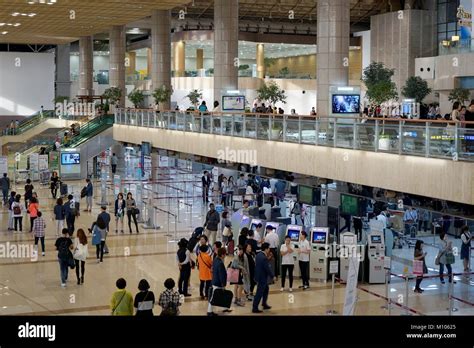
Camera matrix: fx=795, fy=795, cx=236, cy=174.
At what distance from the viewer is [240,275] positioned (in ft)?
54.3

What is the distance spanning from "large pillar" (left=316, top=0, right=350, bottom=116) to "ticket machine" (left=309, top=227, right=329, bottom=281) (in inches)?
280

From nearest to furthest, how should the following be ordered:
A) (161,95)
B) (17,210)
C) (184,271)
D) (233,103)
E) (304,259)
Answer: (184,271) → (304,259) → (17,210) → (233,103) → (161,95)

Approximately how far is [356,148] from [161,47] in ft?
93.1

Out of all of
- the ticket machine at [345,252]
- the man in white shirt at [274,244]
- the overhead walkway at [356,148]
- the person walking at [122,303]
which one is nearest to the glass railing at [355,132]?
the overhead walkway at [356,148]

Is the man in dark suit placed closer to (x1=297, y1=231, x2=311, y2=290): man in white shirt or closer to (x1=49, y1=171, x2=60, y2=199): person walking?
(x1=297, y1=231, x2=311, y2=290): man in white shirt

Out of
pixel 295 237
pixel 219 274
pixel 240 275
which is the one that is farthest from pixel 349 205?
pixel 219 274

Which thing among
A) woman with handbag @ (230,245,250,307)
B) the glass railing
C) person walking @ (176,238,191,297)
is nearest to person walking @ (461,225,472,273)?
the glass railing

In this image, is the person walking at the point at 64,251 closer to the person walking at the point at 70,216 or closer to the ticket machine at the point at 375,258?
the person walking at the point at 70,216

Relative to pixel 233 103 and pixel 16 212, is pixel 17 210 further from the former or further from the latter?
pixel 233 103

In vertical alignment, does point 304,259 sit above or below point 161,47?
below

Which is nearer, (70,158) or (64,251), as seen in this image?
(64,251)

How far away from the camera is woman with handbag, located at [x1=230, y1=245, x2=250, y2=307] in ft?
54.2
